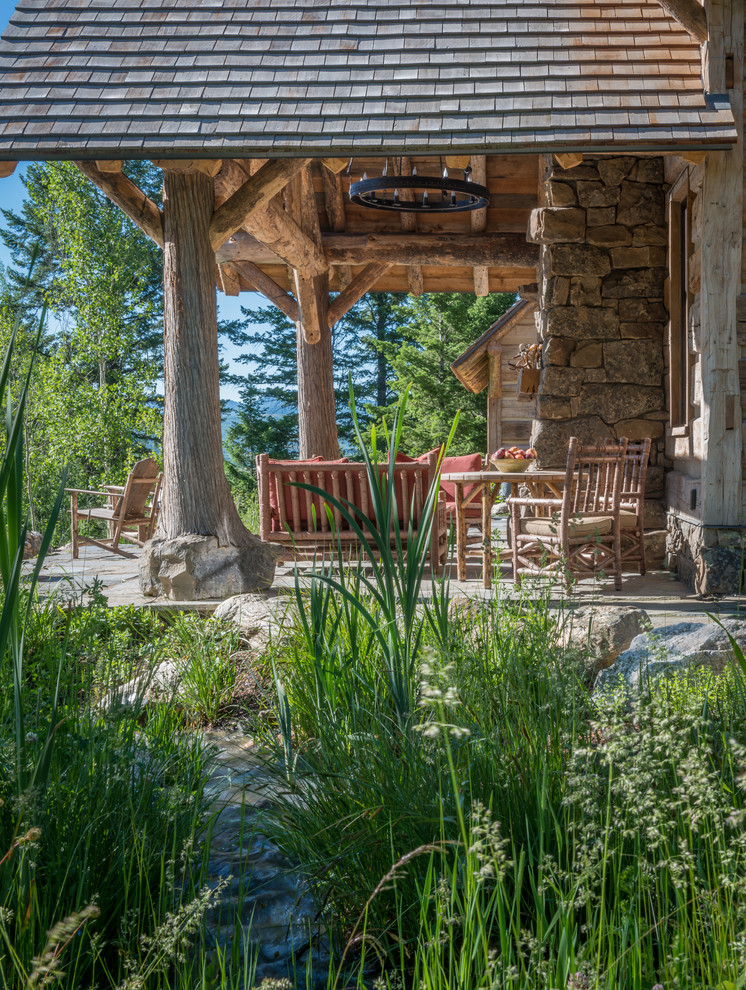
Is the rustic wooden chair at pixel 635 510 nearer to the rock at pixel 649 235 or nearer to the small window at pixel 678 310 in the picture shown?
the small window at pixel 678 310

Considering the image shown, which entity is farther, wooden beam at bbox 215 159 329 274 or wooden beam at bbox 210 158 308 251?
wooden beam at bbox 215 159 329 274

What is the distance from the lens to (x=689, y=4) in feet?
17.4


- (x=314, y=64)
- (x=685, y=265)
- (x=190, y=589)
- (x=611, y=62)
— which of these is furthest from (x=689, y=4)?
(x=190, y=589)

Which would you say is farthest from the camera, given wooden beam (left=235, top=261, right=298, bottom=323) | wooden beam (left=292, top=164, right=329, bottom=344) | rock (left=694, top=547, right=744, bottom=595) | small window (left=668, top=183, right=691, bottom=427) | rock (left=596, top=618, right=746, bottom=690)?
wooden beam (left=235, top=261, right=298, bottom=323)

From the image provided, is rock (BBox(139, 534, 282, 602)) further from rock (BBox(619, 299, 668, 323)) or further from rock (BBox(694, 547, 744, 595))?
rock (BBox(619, 299, 668, 323))

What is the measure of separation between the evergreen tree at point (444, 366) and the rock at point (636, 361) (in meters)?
12.2

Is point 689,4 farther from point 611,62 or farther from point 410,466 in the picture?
point 410,466

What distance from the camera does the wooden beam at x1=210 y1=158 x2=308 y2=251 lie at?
560 centimetres

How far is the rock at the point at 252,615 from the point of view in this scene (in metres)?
3.83

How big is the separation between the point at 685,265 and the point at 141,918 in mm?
6237

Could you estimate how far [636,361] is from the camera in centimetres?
689

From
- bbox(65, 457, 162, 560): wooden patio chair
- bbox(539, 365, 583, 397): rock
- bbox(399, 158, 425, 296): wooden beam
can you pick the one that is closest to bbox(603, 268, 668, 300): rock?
bbox(539, 365, 583, 397): rock

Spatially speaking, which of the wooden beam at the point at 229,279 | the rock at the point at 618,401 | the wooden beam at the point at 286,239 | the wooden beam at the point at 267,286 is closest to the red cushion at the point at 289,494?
the rock at the point at 618,401

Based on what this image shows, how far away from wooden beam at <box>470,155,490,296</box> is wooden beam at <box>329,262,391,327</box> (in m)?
1.12
